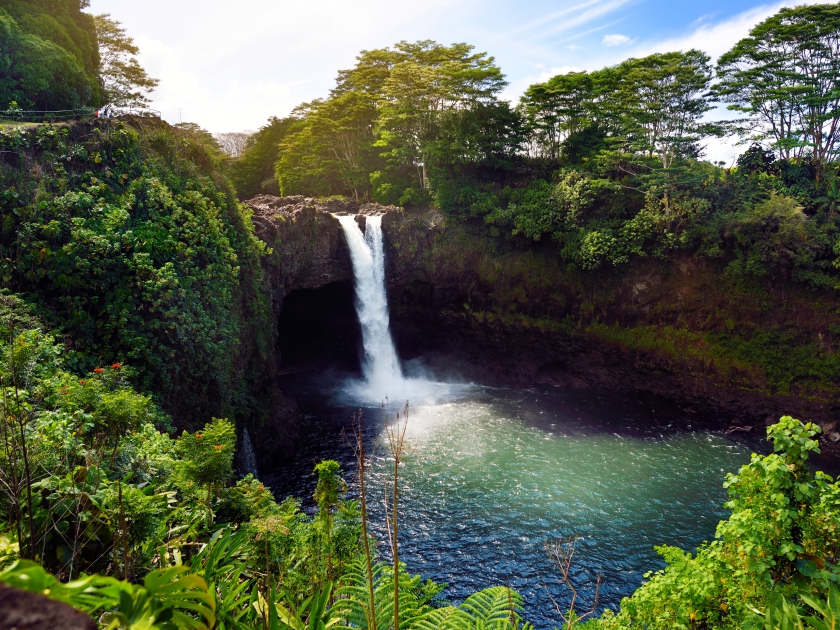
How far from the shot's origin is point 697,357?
21.2 m

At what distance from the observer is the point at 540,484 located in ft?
48.6

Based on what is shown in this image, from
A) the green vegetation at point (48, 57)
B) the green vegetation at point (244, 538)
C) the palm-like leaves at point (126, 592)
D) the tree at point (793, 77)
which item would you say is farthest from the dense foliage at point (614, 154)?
the palm-like leaves at point (126, 592)

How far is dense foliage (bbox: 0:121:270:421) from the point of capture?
1016cm

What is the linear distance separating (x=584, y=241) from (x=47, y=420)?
2222cm

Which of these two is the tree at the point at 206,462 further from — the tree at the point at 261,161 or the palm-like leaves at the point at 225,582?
the tree at the point at 261,161

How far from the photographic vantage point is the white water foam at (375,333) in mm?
24281

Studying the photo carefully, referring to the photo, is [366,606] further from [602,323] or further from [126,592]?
[602,323]

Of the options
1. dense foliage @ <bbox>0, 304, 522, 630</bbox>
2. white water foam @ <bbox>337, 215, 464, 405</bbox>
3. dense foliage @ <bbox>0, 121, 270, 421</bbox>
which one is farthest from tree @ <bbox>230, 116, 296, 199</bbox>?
dense foliage @ <bbox>0, 304, 522, 630</bbox>

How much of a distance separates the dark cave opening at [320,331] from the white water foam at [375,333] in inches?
34.2

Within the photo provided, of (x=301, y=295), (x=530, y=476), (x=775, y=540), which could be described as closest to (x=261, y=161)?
(x=301, y=295)

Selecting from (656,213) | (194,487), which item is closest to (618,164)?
(656,213)

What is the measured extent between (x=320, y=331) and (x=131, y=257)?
53.4 ft

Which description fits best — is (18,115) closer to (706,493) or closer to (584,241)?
(584,241)

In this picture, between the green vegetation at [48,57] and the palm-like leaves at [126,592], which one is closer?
the palm-like leaves at [126,592]
